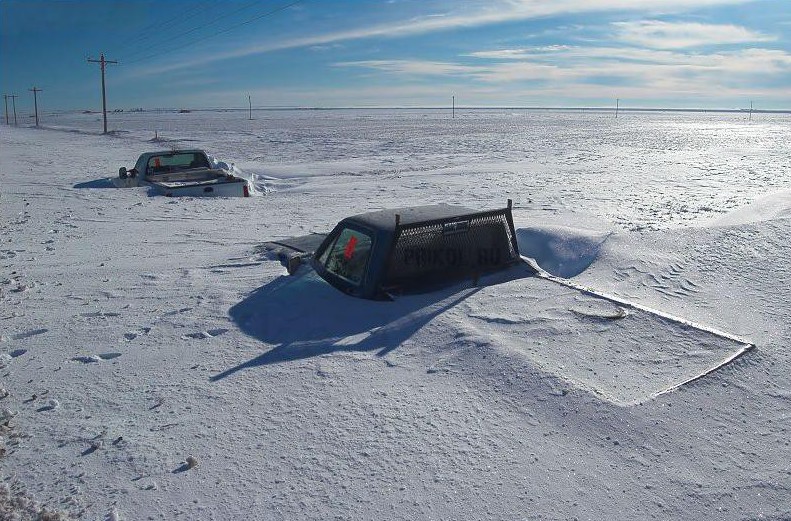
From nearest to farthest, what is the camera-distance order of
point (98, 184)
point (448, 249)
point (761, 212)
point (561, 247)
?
point (448, 249) < point (561, 247) < point (761, 212) < point (98, 184)

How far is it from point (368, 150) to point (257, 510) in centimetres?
2910

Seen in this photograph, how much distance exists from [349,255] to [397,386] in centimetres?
192

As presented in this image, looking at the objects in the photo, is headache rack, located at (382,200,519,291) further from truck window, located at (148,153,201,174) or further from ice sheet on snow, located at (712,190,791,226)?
truck window, located at (148,153,201,174)

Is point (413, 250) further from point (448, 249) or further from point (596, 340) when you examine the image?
point (596, 340)

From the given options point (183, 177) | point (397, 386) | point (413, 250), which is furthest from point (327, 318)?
point (183, 177)

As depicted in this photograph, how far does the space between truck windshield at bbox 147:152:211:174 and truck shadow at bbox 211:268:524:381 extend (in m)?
9.72

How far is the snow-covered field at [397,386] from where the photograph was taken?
333 centimetres

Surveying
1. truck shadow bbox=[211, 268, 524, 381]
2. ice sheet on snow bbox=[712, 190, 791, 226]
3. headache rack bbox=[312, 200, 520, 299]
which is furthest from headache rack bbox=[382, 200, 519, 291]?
ice sheet on snow bbox=[712, 190, 791, 226]

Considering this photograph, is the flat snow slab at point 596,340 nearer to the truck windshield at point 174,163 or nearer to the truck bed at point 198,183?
the truck bed at point 198,183

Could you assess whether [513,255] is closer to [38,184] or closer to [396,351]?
[396,351]

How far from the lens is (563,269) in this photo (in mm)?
7449

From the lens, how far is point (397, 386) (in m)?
4.46

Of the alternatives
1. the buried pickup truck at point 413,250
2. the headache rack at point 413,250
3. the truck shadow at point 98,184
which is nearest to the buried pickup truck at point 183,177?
the truck shadow at point 98,184

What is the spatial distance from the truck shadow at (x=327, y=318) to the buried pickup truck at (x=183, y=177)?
811 cm
